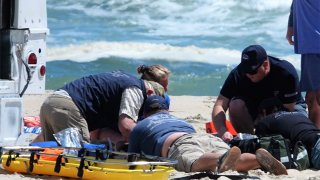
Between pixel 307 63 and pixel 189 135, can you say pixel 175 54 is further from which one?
pixel 189 135

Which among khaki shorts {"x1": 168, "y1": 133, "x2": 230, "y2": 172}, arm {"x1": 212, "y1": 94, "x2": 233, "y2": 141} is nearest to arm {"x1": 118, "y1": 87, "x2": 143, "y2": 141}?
khaki shorts {"x1": 168, "y1": 133, "x2": 230, "y2": 172}

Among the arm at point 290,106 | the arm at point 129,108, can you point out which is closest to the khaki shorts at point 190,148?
the arm at point 129,108

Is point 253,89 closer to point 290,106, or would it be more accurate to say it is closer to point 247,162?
point 290,106

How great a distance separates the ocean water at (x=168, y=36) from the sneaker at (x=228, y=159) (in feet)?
34.9

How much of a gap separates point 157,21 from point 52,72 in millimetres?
6670

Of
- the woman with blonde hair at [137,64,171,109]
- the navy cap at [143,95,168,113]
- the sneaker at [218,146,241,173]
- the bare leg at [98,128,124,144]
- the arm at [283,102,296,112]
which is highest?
the woman with blonde hair at [137,64,171,109]

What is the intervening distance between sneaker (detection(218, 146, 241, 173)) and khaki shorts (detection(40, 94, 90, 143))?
1.54 m

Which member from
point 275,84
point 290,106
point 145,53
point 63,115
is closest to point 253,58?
point 275,84

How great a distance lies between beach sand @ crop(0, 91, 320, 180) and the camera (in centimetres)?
623

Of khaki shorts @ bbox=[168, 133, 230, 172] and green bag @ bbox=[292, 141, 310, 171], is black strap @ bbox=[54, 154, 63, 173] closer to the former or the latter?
khaki shorts @ bbox=[168, 133, 230, 172]

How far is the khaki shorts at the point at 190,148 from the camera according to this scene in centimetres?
625

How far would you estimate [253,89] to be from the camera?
782 cm

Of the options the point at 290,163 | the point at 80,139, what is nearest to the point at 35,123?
the point at 80,139

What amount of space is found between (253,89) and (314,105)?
59 centimetres
